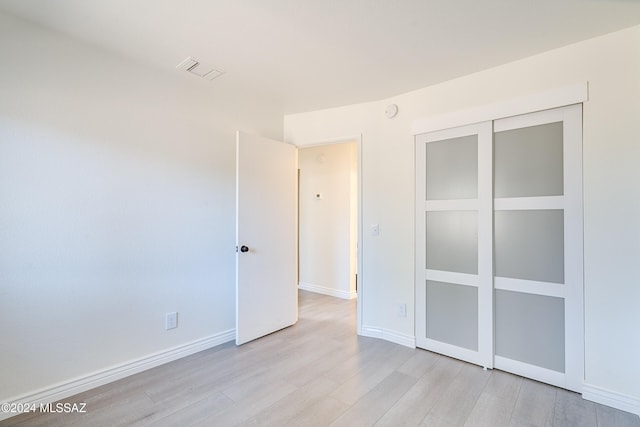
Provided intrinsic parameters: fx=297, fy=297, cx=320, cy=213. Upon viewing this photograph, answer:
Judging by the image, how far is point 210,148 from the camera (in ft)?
8.84

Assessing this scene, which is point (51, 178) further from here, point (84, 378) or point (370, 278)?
point (370, 278)

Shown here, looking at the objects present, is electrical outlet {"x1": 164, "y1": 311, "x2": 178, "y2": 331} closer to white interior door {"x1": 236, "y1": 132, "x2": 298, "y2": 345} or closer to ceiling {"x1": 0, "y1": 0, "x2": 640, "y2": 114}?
white interior door {"x1": 236, "y1": 132, "x2": 298, "y2": 345}

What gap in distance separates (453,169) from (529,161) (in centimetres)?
53

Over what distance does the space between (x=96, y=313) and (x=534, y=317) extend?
122 inches

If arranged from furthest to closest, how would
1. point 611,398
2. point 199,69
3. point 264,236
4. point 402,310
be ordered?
point 264,236 → point 402,310 → point 199,69 → point 611,398

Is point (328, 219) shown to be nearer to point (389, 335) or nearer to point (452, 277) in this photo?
point (389, 335)

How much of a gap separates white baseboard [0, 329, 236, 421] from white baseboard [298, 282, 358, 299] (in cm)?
198

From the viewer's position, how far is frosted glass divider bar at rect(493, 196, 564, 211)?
206 centimetres

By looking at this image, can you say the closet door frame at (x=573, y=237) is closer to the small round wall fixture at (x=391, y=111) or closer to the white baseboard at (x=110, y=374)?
the small round wall fixture at (x=391, y=111)

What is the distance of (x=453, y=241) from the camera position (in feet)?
8.22

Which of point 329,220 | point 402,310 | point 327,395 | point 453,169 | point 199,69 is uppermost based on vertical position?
point 199,69

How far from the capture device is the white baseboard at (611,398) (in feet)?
5.85

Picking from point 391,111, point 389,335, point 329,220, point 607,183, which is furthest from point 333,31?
point 329,220

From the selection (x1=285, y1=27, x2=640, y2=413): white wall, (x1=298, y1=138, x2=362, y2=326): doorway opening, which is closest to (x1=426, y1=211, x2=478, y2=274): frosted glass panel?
(x1=285, y1=27, x2=640, y2=413): white wall
